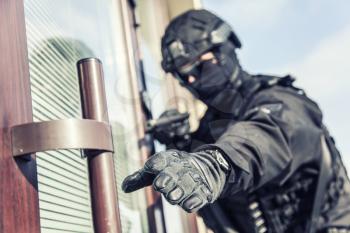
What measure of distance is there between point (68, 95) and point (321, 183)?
69 cm

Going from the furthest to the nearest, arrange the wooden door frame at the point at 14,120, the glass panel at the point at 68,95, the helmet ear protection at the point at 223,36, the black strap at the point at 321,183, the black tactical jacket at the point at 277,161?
the helmet ear protection at the point at 223,36
the black strap at the point at 321,183
the black tactical jacket at the point at 277,161
the glass panel at the point at 68,95
the wooden door frame at the point at 14,120

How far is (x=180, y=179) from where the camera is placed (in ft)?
1.16

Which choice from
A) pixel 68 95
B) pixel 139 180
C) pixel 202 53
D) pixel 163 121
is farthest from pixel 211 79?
pixel 139 180

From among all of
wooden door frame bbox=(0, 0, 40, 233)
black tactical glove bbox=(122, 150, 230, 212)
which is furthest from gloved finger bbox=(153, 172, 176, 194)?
wooden door frame bbox=(0, 0, 40, 233)

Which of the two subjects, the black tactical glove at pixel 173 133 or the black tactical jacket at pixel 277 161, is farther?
the black tactical glove at pixel 173 133

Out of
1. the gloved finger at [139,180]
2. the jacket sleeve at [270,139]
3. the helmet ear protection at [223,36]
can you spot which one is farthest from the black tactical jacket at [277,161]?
the gloved finger at [139,180]

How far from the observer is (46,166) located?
51cm

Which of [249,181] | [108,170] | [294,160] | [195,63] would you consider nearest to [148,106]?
[195,63]

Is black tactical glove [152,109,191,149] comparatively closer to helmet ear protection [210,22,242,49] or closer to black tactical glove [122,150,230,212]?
helmet ear protection [210,22,242,49]

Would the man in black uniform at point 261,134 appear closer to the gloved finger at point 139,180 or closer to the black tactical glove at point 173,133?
the black tactical glove at point 173,133

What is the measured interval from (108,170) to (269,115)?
47 centimetres

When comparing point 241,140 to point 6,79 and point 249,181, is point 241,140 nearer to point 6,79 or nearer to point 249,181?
point 249,181

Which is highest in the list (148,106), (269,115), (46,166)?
(148,106)

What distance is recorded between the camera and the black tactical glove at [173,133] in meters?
1.20
